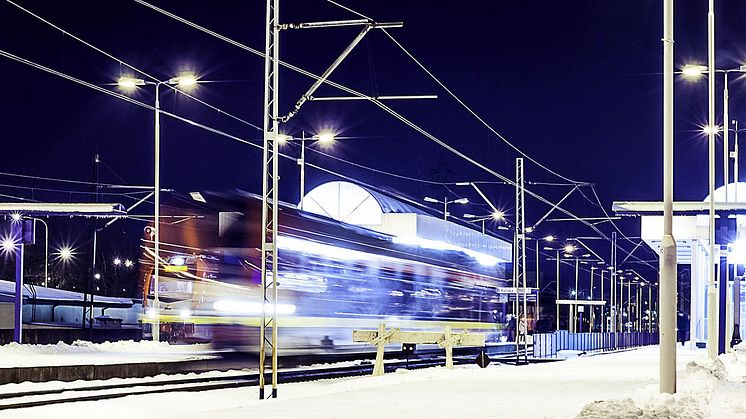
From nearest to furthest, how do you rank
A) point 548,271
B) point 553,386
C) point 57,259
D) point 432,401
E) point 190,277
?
point 432,401 < point 553,386 < point 190,277 < point 57,259 < point 548,271

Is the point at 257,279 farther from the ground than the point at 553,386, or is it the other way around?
the point at 257,279

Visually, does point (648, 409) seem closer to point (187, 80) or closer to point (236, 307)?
point (236, 307)

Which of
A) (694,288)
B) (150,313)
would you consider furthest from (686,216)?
(150,313)

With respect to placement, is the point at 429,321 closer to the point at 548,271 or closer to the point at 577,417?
the point at 577,417

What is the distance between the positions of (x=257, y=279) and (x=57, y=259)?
8413cm

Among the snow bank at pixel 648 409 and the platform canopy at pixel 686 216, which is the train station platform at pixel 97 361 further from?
the snow bank at pixel 648 409

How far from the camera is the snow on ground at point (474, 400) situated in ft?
52.4

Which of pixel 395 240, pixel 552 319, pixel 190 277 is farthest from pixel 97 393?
pixel 552 319

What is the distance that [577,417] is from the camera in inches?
561

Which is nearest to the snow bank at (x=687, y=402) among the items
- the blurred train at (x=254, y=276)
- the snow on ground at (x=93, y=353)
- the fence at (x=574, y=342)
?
the blurred train at (x=254, y=276)

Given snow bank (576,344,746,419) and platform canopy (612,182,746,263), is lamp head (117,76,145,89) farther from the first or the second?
snow bank (576,344,746,419)

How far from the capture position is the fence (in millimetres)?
60312

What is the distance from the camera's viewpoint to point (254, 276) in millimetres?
29734

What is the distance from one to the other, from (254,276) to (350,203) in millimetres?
14674
